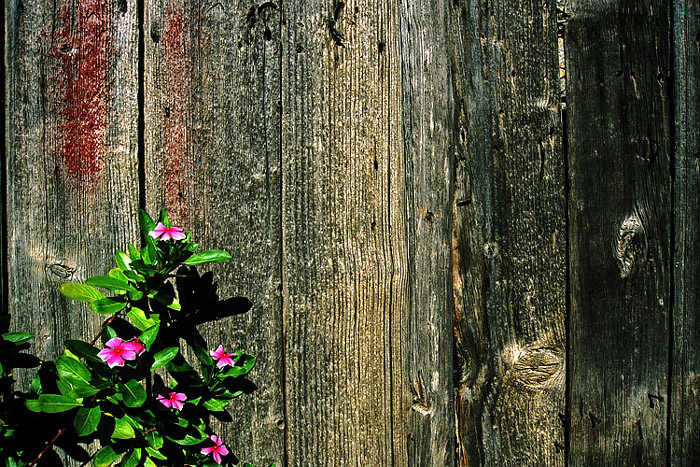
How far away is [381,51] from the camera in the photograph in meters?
1.29

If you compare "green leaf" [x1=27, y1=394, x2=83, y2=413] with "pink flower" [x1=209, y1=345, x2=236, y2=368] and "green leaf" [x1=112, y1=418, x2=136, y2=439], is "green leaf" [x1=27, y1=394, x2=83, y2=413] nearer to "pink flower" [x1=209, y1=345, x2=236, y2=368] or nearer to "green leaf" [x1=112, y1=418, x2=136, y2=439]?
"green leaf" [x1=112, y1=418, x2=136, y2=439]

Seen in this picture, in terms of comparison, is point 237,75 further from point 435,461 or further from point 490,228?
point 435,461

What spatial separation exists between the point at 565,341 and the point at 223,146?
1011 mm

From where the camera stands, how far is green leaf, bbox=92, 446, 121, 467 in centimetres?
106

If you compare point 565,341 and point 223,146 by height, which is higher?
point 223,146

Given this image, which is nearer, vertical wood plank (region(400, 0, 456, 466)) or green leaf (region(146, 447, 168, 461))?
green leaf (region(146, 447, 168, 461))

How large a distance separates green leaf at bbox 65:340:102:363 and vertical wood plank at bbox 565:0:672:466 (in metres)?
1.14

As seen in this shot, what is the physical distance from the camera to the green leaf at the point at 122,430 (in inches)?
41.5

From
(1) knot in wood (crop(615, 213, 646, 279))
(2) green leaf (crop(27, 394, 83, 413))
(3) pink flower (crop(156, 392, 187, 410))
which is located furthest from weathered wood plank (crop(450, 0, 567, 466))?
(2) green leaf (crop(27, 394, 83, 413))

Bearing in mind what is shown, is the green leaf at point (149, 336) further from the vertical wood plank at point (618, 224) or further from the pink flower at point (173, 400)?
the vertical wood plank at point (618, 224)

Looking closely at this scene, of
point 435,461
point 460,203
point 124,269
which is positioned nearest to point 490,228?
point 460,203

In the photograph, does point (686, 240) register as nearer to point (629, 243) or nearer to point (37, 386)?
point (629, 243)

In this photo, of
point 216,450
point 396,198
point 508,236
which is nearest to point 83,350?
point 216,450

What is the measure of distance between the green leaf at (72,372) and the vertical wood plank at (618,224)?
1160 mm
